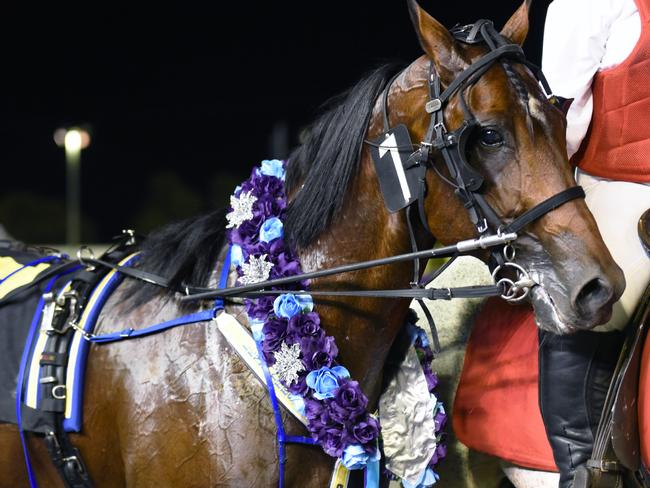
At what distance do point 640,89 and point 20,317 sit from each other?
2024 mm

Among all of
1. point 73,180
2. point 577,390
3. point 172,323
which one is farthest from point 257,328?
point 73,180

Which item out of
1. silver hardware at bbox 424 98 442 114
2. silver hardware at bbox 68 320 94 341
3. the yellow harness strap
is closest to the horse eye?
silver hardware at bbox 424 98 442 114

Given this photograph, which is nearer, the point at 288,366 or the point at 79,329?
the point at 288,366

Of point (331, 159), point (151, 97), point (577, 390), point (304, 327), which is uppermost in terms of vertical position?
point (151, 97)

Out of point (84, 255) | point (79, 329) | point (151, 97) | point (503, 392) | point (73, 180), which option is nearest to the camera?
point (79, 329)

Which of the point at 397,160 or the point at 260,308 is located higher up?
the point at 397,160

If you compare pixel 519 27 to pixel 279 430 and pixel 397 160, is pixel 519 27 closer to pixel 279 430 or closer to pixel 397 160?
pixel 397 160

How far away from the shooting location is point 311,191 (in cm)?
222

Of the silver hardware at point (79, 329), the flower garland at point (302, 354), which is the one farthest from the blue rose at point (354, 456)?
the silver hardware at point (79, 329)

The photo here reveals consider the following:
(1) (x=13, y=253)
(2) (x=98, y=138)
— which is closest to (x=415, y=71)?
(1) (x=13, y=253)

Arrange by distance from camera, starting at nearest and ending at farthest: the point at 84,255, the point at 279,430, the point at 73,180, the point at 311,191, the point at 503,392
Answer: the point at 279,430, the point at 311,191, the point at 503,392, the point at 84,255, the point at 73,180

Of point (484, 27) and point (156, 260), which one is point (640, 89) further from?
point (156, 260)

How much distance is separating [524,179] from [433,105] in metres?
0.30

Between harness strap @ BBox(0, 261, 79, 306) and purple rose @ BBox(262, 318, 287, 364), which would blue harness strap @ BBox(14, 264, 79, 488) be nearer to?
harness strap @ BBox(0, 261, 79, 306)
